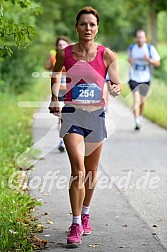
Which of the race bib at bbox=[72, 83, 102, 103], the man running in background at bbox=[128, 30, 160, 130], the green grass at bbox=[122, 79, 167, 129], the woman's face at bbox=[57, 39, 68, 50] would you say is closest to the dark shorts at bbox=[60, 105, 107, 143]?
the race bib at bbox=[72, 83, 102, 103]

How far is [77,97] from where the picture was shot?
696 centimetres

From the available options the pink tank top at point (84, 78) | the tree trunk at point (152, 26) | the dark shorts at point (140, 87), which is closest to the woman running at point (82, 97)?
the pink tank top at point (84, 78)

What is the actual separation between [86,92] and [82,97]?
0.06 m

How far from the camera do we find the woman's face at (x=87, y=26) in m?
6.91

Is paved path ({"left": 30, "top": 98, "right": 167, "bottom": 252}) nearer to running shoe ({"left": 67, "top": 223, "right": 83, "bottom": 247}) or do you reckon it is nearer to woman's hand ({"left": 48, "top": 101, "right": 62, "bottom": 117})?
running shoe ({"left": 67, "top": 223, "right": 83, "bottom": 247})

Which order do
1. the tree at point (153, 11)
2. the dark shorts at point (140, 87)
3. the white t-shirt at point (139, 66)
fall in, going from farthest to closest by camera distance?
the tree at point (153, 11) < the dark shorts at point (140, 87) < the white t-shirt at point (139, 66)

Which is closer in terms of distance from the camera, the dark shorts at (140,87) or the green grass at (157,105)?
the dark shorts at (140,87)

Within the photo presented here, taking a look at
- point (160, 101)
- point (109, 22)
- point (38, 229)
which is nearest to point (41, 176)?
point (38, 229)

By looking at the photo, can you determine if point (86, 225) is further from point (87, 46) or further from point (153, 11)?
point (153, 11)

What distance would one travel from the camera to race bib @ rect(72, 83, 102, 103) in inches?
273

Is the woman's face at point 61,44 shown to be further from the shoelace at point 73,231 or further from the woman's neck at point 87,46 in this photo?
the shoelace at point 73,231

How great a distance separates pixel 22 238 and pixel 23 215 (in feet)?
3.38

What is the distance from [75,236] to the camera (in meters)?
6.77

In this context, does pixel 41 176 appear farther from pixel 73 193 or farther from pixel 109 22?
pixel 109 22
